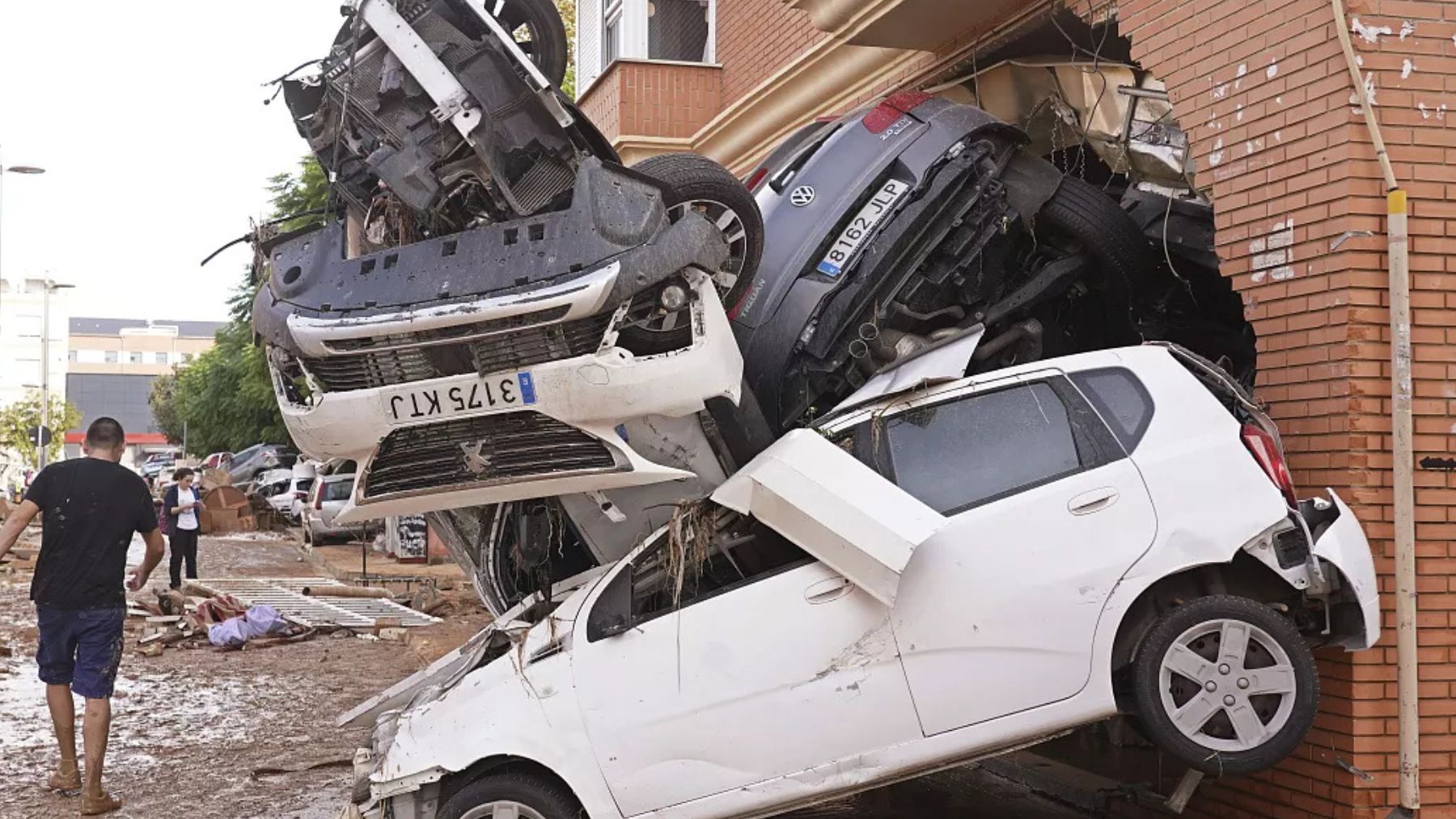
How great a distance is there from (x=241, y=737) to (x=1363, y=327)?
23.8 ft

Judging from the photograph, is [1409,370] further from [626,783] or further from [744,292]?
[626,783]

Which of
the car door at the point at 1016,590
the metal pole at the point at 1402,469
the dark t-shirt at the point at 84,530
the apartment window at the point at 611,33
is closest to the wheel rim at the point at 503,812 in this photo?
the car door at the point at 1016,590

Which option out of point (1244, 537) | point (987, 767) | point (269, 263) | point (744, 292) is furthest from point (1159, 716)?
point (269, 263)

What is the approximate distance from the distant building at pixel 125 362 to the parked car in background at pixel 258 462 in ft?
293

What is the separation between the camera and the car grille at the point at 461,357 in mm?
5801

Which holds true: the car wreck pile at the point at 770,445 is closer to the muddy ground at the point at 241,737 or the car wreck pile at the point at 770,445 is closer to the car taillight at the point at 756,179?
the car taillight at the point at 756,179

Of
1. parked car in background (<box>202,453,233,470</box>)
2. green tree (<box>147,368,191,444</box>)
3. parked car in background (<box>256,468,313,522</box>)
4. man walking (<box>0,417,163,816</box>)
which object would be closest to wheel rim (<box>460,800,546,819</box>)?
man walking (<box>0,417,163,816</box>)

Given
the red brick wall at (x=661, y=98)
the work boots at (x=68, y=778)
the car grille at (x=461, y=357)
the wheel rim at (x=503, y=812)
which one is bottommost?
the work boots at (x=68, y=778)

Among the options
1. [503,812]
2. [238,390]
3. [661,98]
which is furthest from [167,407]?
[503,812]

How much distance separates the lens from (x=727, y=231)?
6496mm

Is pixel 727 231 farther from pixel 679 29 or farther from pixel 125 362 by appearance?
pixel 125 362

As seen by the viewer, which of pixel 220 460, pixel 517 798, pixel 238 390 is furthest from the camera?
pixel 220 460

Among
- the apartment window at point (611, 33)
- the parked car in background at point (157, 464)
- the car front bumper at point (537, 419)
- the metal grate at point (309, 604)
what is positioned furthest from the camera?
the parked car in background at point (157, 464)

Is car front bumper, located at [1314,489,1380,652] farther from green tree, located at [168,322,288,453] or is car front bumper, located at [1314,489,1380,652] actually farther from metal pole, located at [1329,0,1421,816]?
green tree, located at [168,322,288,453]
